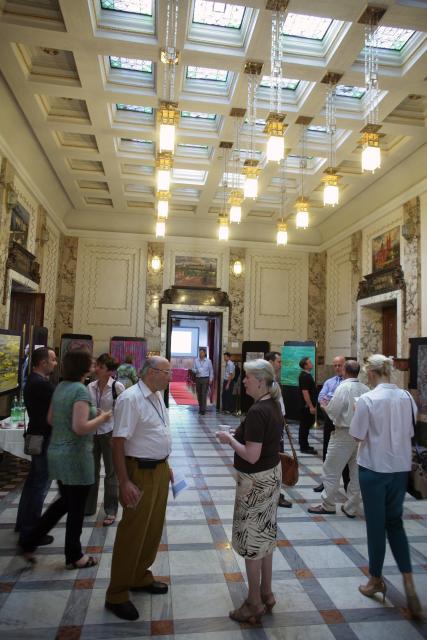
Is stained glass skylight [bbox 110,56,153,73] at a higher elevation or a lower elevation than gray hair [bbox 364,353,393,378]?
higher

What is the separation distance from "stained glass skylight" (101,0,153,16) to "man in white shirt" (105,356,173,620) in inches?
219

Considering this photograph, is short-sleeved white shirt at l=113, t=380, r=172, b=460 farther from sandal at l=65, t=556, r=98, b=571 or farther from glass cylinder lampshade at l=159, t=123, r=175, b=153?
glass cylinder lampshade at l=159, t=123, r=175, b=153

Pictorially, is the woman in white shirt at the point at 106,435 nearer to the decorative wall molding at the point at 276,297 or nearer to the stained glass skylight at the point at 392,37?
the stained glass skylight at the point at 392,37

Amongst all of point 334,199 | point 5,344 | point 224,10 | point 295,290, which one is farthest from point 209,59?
point 295,290

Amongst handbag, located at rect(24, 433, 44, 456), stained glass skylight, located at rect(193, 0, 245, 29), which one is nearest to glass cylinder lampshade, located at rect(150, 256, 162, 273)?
stained glass skylight, located at rect(193, 0, 245, 29)

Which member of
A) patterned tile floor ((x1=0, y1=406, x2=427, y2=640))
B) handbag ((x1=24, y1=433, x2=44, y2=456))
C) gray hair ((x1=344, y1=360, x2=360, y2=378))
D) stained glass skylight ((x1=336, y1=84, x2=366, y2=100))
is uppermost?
stained glass skylight ((x1=336, y1=84, x2=366, y2=100))

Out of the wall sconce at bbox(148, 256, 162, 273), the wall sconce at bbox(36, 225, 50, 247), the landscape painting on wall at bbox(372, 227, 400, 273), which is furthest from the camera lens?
the wall sconce at bbox(148, 256, 162, 273)

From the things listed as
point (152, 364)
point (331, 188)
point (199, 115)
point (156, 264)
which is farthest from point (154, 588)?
point (156, 264)

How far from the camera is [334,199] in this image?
588 cm

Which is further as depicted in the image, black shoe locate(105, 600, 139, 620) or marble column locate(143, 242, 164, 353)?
marble column locate(143, 242, 164, 353)

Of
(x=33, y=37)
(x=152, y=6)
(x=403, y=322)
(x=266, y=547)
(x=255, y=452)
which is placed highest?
(x=152, y=6)

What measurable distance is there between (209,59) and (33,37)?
96.4 inches

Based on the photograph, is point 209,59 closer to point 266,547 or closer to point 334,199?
point 334,199

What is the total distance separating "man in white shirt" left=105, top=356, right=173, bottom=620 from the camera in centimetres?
269
